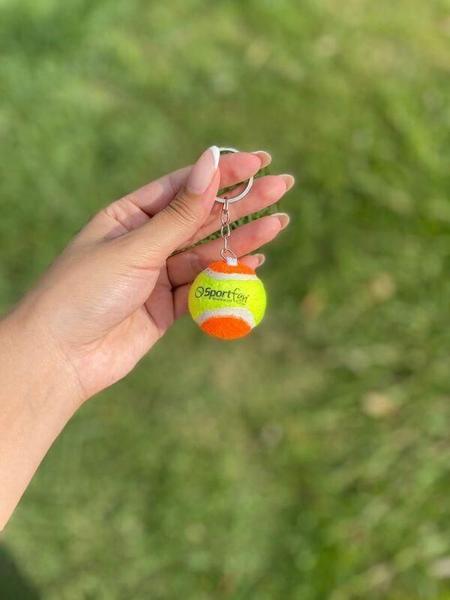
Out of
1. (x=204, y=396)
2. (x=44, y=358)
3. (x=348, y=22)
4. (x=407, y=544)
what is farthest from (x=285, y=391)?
(x=348, y=22)

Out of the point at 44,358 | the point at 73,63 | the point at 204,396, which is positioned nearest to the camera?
the point at 44,358

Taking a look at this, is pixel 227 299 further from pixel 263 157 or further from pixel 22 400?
pixel 22 400

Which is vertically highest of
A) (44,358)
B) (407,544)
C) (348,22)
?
(348,22)

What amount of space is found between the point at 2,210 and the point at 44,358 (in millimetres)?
1339

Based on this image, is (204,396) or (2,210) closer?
(204,396)

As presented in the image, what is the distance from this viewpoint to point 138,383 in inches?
128

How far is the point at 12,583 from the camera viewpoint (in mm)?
2961

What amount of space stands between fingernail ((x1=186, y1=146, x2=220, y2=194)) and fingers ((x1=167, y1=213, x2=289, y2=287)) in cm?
56

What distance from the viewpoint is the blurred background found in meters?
2.96

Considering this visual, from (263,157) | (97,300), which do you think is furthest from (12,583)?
(263,157)

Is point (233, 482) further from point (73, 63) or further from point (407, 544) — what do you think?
point (73, 63)

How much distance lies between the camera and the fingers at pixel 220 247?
265 cm

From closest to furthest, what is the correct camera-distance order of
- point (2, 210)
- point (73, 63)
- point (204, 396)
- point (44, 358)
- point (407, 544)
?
point (44, 358)
point (407, 544)
point (204, 396)
point (2, 210)
point (73, 63)

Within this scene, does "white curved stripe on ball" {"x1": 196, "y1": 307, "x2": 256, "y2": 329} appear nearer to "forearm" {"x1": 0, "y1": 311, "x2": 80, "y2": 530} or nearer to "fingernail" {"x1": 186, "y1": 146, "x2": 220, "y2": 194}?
"fingernail" {"x1": 186, "y1": 146, "x2": 220, "y2": 194}
